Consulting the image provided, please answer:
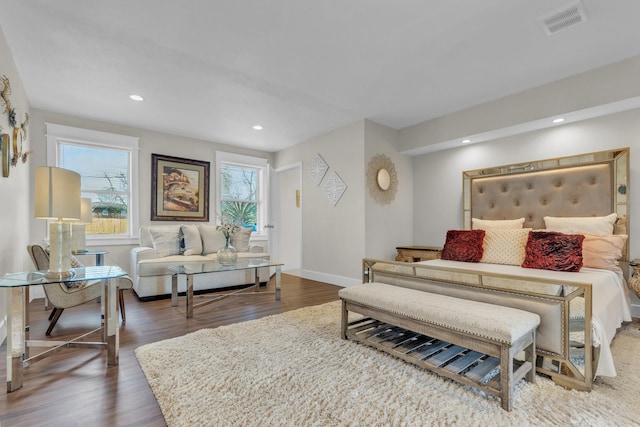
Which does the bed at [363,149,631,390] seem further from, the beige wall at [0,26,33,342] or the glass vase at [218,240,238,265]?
the beige wall at [0,26,33,342]

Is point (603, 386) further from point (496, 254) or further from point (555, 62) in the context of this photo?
point (555, 62)

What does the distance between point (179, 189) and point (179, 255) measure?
1.25 metres

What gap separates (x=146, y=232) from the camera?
4.41 meters

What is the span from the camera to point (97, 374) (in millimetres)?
1882

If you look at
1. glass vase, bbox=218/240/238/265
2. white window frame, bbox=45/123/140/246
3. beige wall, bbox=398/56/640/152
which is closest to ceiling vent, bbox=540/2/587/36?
beige wall, bbox=398/56/640/152

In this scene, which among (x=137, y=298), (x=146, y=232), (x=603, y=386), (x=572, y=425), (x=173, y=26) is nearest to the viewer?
(x=572, y=425)

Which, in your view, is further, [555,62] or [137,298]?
[137,298]

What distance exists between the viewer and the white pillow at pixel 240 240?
15.8 ft

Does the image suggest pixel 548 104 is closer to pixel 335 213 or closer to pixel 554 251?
pixel 554 251

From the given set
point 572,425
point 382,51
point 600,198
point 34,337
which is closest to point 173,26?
point 382,51

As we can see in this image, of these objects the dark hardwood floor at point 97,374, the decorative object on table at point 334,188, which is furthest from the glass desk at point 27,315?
the decorative object on table at point 334,188

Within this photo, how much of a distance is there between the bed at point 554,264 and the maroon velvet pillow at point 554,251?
0.01 meters

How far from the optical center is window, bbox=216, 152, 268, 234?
554 centimetres

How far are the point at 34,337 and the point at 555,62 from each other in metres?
5.16
